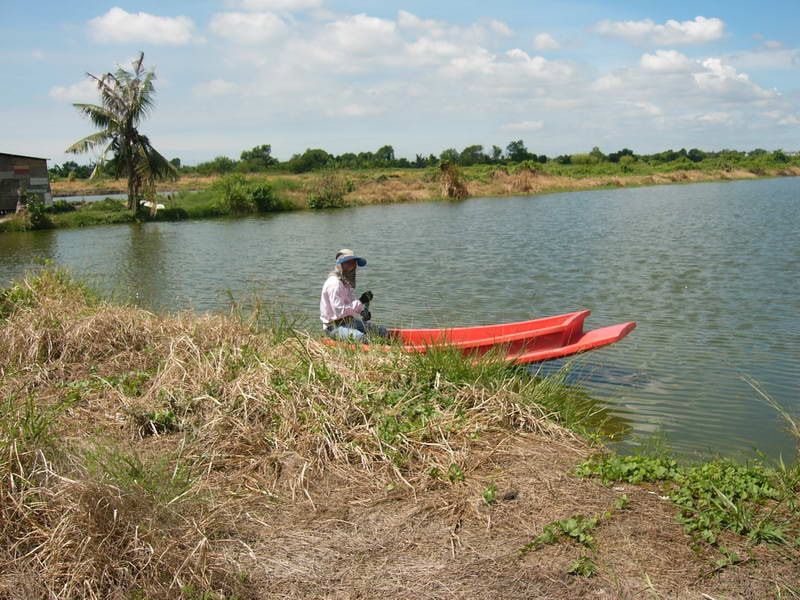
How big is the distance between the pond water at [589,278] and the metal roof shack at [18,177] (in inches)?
122

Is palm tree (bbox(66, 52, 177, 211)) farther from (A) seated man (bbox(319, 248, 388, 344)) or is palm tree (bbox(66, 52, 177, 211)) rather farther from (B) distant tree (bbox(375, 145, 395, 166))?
(B) distant tree (bbox(375, 145, 395, 166))

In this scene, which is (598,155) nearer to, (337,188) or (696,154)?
(696,154)

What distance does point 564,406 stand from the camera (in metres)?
5.69

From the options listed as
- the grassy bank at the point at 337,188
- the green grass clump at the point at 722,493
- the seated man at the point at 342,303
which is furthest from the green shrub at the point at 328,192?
the green grass clump at the point at 722,493

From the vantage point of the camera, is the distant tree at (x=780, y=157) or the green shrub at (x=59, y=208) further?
the distant tree at (x=780, y=157)

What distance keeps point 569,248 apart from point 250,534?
16734 millimetres

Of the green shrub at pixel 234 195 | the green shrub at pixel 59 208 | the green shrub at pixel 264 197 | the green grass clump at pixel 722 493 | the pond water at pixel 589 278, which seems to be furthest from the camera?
the green shrub at pixel 264 197

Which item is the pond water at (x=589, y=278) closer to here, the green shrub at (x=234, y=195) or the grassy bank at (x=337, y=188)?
the grassy bank at (x=337, y=188)

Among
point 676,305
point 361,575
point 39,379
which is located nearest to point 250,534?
point 361,575

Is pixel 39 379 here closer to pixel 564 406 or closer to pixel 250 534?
Answer: pixel 250 534

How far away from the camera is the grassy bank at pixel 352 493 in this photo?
346 centimetres

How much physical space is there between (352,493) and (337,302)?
Answer: 3.50 metres

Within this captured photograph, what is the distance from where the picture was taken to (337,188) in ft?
134

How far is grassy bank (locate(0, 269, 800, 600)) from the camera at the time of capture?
346 centimetres
